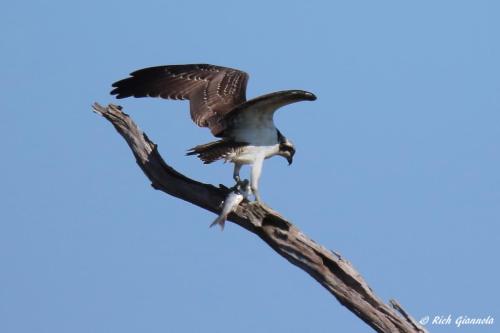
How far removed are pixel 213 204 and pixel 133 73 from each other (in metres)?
2.42

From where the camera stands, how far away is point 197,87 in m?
11.3

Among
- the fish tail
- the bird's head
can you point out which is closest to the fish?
the fish tail

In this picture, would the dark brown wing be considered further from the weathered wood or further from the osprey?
the weathered wood

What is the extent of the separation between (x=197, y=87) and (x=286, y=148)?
4.52ft

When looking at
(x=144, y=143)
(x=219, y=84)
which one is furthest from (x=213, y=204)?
(x=219, y=84)

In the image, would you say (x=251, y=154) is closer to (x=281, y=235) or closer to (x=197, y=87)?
(x=197, y=87)

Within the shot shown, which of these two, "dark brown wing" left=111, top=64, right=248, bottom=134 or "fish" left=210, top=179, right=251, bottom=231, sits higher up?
"dark brown wing" left=111, top=64, right=248, bottom=134

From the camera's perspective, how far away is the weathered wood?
923 cm

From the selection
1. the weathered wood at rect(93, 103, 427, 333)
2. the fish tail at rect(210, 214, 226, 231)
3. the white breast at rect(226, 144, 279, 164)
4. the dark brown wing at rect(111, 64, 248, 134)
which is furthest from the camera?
the dark brown wing at rect(111, 64, 248, 134)

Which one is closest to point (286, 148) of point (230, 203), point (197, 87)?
point (197, 87)

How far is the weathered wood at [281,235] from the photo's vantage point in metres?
9.23

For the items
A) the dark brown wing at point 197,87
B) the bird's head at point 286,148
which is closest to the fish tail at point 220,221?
the dark brown wing at point 197,87

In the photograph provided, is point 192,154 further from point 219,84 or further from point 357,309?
point 357,309

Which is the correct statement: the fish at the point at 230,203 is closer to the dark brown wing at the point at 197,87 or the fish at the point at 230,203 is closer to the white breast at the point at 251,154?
the white breast at the point at 251,154
